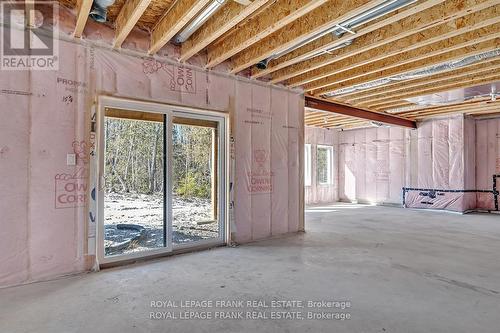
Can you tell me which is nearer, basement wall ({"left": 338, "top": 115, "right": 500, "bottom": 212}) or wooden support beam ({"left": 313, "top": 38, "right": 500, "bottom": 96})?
wooden support beam ({"left": 313, "top": 38, "right": 500, "bottom": 96})

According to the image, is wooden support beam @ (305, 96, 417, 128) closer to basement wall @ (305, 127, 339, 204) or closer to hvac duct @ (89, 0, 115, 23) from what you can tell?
basement wall @ (305, 127, 339, 204)

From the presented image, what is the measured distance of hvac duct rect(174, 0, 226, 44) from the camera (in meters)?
2.92

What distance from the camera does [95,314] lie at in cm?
238

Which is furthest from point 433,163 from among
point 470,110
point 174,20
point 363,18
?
point 174,20

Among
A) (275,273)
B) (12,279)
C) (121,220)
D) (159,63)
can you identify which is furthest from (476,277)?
(121,220)

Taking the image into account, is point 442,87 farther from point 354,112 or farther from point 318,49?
point 318,49

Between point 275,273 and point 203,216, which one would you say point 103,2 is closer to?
point 275,273

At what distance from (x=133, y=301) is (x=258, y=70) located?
353 centimetres

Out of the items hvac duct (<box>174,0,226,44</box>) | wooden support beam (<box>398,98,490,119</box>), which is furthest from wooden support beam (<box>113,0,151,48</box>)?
wooden support beam (<box>398,98,490,119</box>)

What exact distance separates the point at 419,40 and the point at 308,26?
1395mm

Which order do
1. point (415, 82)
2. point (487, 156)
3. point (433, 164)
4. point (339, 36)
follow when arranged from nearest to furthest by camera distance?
1. point (339, 36)
2. point (415, 82)
3. point (487, 156)
4. point (433, 164)

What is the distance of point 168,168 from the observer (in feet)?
13.1

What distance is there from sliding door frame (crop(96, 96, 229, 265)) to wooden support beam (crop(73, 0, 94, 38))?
0.70 m

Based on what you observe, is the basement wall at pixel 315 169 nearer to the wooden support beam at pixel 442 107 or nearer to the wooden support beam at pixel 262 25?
the wooden support beam at pixel 442 107
